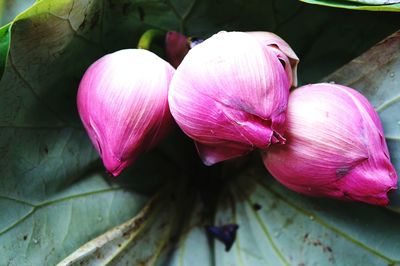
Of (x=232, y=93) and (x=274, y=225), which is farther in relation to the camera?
(x=274, y=225)

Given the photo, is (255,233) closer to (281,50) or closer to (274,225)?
(274,225)

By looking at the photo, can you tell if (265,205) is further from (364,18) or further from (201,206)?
(364,18)

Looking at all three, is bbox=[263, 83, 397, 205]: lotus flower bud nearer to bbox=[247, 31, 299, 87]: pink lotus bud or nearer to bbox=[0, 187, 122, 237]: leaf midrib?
bbox=[247, 31, 299, 87]: pink lotus bud

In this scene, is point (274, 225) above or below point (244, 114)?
below

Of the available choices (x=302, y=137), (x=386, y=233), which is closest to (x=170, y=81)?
(x=302, y=137)

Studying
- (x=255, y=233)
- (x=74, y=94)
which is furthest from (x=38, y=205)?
(x=255, y=233)

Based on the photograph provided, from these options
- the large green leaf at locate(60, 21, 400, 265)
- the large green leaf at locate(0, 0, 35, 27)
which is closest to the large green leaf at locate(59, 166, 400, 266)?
the large green leaf at locate(60, 21, 400, 265)

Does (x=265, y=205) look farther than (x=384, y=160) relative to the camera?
Yes
